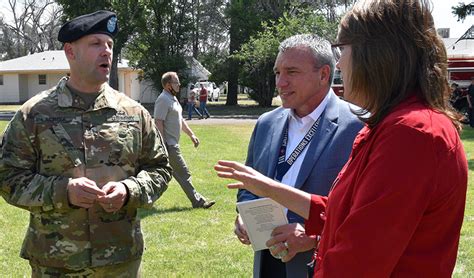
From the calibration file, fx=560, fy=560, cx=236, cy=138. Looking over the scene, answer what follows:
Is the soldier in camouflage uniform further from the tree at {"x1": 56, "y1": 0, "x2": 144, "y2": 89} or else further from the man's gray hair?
the tree at {"x1": 56, "y1": 0, "x2": 144, "y2": 89}

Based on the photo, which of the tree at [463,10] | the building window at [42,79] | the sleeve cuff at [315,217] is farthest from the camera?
the building window at [42,79]

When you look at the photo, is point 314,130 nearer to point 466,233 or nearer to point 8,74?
point 466,233

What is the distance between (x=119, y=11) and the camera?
35.7 m

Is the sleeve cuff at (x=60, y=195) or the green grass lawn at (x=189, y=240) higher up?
the sleeve cuff at (x=60, y=195)

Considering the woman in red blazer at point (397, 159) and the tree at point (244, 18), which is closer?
the woman in red blazer at point (397, 159)

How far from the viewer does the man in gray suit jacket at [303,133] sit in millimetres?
2916

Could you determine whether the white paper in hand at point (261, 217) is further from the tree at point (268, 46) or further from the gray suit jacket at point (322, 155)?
the tree at point (268, 46)

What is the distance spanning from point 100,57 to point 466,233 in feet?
17.0

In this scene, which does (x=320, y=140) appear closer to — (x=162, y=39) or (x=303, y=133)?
(x=303, y=133)

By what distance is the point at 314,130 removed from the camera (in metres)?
3.04

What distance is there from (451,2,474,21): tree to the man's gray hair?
25347 millimetres

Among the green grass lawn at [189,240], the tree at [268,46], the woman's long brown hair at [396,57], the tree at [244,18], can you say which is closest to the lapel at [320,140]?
the woman's long brown hair at [396,57]

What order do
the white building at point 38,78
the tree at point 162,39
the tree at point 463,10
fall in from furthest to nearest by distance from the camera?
the white building at point 38,78, the tree at point 162,39, the tree at point 463,10

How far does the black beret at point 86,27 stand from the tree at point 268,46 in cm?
2924
